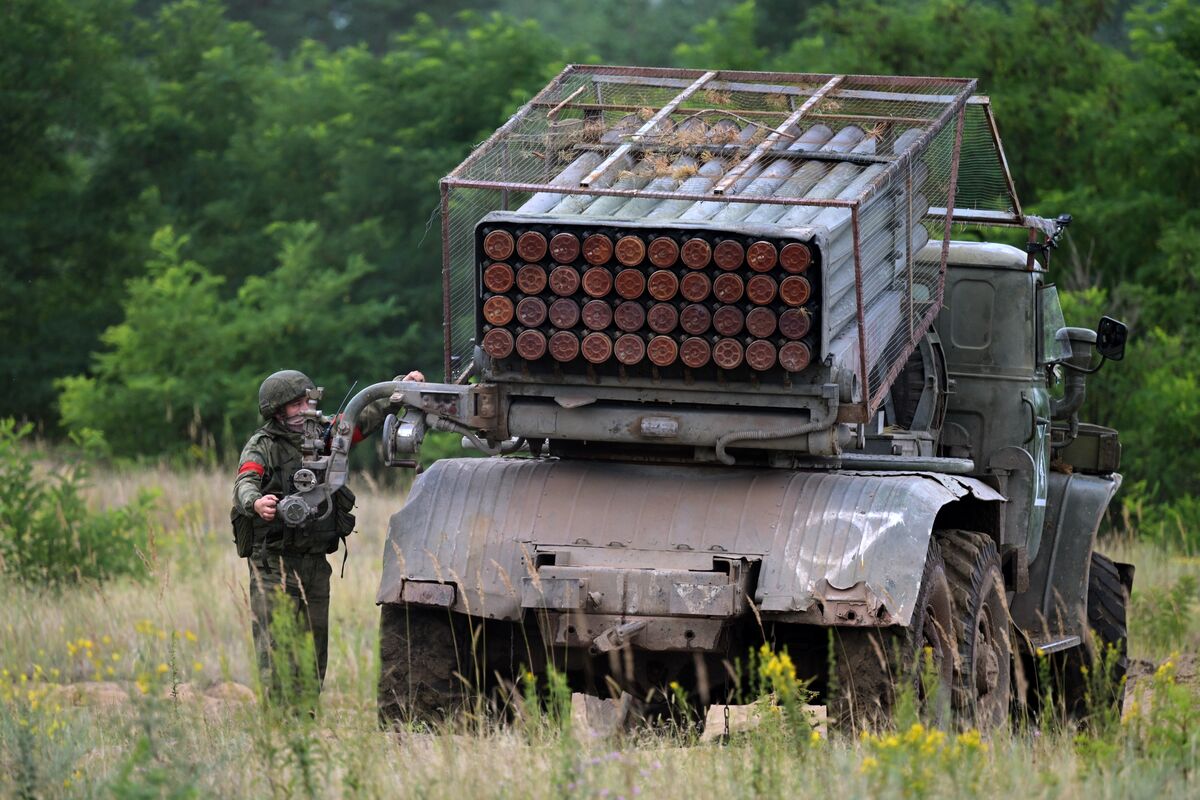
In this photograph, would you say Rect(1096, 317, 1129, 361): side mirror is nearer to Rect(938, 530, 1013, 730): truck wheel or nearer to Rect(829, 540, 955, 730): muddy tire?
Rect(938, 530, 1013, 730): truck wheel

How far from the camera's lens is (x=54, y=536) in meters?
13.6

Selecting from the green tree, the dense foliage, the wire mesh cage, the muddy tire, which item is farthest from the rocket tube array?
the green tree

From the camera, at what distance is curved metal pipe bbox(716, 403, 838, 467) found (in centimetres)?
782

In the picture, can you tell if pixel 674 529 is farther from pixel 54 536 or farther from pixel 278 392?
pixel 54 536

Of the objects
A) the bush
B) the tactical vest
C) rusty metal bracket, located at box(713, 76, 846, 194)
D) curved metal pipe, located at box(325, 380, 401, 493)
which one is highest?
rusty metal bracket, located at box(713, 76, 846, 194)

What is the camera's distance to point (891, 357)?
28.2 ft

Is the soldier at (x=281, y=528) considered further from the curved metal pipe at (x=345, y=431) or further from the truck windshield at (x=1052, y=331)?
the truck windshield at (x=1052, y=331)

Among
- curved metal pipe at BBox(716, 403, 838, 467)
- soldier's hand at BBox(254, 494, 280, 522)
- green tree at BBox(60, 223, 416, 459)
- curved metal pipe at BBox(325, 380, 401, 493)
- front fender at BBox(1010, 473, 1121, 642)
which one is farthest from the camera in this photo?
green tree at BBox(60, 223, 416, 459)

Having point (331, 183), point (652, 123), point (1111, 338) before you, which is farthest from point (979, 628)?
point (331, 183)

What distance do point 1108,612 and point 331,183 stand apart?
20628mm

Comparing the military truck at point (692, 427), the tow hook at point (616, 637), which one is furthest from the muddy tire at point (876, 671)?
the tow hook at point (616, 637)

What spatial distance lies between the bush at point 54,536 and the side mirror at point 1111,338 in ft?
21.6

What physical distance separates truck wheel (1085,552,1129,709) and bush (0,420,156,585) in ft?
20.6

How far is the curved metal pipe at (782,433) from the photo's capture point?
7.82 m
